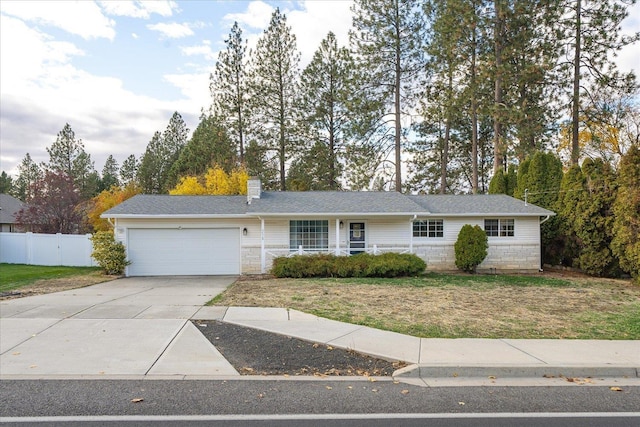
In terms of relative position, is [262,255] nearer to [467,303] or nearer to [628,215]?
[467,303]

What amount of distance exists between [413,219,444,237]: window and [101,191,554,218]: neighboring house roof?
0.56 meters

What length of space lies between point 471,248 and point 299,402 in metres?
14.3

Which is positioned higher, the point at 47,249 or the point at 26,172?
the point at 26,172

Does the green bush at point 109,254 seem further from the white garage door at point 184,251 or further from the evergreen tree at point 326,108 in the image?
the evergreen tree at point 326,108

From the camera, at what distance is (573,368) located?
5406 mm

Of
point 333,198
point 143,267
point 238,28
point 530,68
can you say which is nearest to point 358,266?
point 333,198

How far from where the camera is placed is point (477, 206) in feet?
61.7

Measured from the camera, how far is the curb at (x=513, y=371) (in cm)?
532

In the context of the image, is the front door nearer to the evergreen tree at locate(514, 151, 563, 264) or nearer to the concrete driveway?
the evergreen tree at locate(514, 151, 563, 264)

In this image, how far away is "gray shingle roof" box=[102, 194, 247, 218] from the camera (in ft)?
55.5

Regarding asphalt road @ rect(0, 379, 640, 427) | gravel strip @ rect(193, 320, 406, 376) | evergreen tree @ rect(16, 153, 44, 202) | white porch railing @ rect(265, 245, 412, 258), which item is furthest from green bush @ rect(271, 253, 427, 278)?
evergreen tree @ rect(16, 153, 44, 202)

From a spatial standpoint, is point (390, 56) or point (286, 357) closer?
point (286, 357)

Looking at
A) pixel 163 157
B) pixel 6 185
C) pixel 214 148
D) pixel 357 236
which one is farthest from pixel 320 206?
pixel 6 185

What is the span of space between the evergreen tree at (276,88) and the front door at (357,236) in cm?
1299
